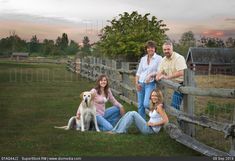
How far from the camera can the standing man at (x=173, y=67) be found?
23.4 ft

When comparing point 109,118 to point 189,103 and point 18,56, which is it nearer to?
point 189,103

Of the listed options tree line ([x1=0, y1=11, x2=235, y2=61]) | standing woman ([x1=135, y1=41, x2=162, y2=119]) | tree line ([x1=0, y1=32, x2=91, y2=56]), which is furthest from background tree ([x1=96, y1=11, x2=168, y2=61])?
standing woman ([x1=135, y1=41, x2=162, y2=119])

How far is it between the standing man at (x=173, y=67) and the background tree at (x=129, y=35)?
4.10m

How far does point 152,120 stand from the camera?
7219 mm

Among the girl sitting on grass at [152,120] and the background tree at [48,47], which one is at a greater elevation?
the background tree at [48,47]

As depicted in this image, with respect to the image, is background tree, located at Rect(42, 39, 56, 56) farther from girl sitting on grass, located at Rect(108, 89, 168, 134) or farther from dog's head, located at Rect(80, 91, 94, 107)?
girl sitting on grass, located at Rect(108, 89, 168, 134)

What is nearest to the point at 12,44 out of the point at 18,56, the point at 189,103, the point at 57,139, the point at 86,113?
the point at 18,56

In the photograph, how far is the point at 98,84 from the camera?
7.39m

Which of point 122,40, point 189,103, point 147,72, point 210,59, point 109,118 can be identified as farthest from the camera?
point 210,59

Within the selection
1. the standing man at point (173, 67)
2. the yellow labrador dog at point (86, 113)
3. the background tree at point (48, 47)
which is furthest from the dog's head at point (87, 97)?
the background tree at point (48, 47)

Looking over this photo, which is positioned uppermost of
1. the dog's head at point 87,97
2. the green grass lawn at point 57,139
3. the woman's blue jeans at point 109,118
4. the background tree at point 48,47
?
the background tree at point 48,47

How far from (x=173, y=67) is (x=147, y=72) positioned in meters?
0.79

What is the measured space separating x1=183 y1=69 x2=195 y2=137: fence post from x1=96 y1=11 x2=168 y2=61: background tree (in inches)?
185

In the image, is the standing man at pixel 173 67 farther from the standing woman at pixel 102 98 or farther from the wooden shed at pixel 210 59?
the wooden shed at pixel 210 59
